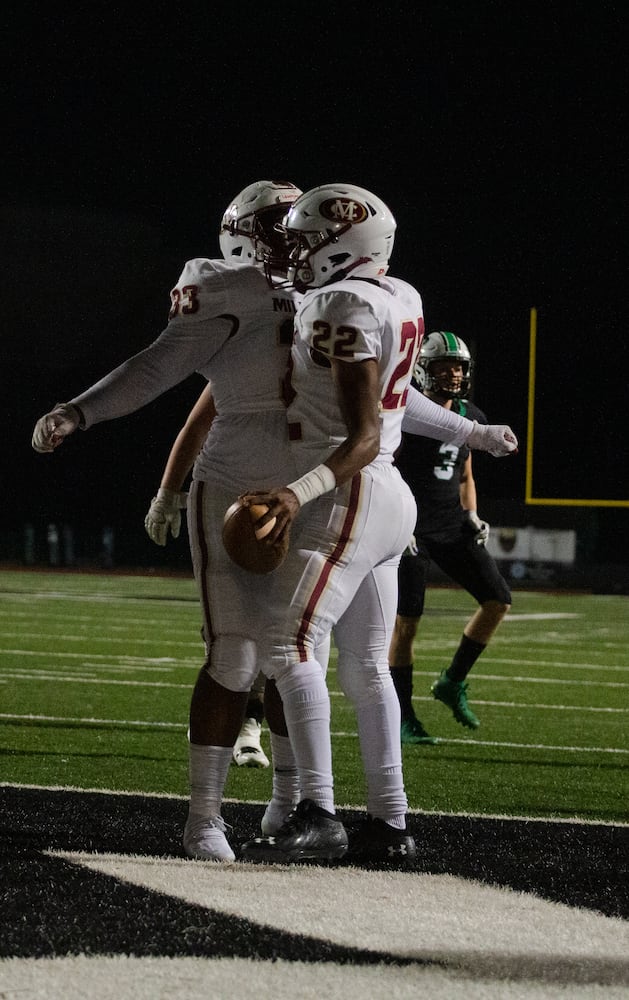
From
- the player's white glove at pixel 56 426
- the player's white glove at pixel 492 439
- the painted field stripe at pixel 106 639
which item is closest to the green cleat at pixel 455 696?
the player's white glove at pixel 492 439

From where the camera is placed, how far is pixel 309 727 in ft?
11.0

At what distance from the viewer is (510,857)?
350cm

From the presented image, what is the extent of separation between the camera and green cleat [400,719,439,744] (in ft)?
20.0

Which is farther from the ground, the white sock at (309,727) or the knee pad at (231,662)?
the knee pad at (231,662)

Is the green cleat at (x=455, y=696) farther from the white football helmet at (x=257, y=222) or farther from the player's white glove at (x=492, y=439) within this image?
the white football helmet at (x=257, y=222)

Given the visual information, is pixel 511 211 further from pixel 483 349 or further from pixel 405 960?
pixel 405 960

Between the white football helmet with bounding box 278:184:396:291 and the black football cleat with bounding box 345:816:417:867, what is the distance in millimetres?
1311

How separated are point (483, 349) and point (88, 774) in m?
30.1

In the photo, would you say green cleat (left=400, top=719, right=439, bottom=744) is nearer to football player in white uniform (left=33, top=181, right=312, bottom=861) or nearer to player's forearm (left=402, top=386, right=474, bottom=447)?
player's forearm (left=402, top=386, right=474, bottom=447)

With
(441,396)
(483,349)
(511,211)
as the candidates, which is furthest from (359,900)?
(483,349)

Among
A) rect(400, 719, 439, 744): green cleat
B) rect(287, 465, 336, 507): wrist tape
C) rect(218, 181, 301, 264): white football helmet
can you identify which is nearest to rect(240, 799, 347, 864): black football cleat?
rect(287, 465, 336, 507): wrist tape

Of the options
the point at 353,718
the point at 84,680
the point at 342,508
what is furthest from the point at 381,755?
the point at 84,680

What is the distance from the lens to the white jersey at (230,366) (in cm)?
362

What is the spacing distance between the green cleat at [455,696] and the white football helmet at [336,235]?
3.29 metres
